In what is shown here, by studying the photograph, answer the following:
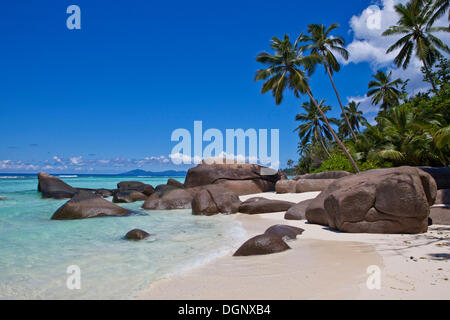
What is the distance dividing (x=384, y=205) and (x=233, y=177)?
43.0ft

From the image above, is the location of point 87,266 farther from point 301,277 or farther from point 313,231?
point 313,231

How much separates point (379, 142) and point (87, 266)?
932 inches

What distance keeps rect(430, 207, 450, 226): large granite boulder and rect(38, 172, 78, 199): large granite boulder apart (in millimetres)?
20915

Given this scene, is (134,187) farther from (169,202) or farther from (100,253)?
(100,253)

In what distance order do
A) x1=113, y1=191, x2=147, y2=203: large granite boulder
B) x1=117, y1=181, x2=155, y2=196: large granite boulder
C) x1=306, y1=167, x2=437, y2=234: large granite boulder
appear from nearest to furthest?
1. x1=306, y1=167, x2=437, y2=234: large granite boulder
2. x1=113, y1=191, x2=147, y2=203: large granite boulder
3. x1=117, y1=181, x2=155, y2=196: large granite boulder

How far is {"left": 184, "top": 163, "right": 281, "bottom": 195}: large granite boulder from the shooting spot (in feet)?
61.8

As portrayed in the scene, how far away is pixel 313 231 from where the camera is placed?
7.27 meters

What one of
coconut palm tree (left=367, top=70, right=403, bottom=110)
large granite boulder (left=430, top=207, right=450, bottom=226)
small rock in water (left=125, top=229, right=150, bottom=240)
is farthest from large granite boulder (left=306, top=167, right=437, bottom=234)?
coconut palm tree (left=367, top=70, right=403, bottom=110)

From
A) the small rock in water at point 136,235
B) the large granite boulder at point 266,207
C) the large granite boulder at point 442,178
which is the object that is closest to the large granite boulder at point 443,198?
the large granite boulder at point 442,178

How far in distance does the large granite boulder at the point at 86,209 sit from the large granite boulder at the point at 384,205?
807 cm

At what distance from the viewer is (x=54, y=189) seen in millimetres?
21219

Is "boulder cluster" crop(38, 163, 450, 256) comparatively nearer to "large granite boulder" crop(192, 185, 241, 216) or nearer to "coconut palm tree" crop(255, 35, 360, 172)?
"large granite boulder" crop(192, 185, 241, 216)

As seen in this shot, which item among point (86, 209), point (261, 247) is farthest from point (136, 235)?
point (86, 209)
